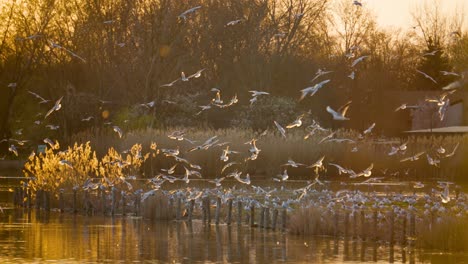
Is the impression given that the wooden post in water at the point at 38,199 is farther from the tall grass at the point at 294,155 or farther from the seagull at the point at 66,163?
the tall grass at the point at 294,155

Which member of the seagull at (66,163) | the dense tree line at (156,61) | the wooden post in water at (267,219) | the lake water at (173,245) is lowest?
the lake water at (173,245)

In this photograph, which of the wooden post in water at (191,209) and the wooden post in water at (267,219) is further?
the wooden post in water at (191,209)

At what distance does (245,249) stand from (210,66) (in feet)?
197

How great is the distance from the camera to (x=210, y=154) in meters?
60.0

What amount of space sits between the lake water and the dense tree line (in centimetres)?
2794

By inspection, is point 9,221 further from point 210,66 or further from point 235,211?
point 210,66

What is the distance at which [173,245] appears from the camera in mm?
32062

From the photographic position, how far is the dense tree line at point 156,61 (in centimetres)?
7575

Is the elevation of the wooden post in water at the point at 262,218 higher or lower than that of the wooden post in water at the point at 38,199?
lower

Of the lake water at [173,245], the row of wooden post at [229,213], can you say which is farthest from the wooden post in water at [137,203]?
the lake water at [173,245]

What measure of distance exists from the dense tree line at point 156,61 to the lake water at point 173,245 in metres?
27.9

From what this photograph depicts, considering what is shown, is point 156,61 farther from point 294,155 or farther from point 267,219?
point 267,219

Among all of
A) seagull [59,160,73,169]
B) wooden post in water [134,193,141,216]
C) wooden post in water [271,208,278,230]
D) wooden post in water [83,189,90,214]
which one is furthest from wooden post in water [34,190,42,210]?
wooden post in water [271,208,278,230]

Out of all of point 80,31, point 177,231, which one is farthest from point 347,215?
point 80,31
